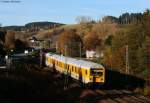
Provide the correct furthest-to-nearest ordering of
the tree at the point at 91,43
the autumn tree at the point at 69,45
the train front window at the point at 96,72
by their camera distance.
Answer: the tree at the point at 91,43 < the autumn tree at the point at 69,45 < the train front window at the point at 96,72

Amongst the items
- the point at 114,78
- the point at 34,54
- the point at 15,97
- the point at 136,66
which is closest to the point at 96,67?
the point at 15,97

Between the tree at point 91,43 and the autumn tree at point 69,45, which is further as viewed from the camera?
the tree at point 91,43

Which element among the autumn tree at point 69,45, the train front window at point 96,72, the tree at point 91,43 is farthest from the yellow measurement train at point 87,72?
the tree at point 91,43

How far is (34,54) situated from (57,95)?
261 ft

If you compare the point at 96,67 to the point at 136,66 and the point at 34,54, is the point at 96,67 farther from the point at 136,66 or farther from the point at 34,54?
the point at 34,54

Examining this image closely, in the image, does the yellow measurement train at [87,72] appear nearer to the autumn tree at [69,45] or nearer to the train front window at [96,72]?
the train front window at [96,72]

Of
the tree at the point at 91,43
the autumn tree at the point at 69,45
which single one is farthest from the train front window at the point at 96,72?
the tree at the point at 91,43

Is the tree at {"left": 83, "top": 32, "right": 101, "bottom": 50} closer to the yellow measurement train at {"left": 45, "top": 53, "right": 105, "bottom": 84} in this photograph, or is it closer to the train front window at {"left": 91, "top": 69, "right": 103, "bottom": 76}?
the yellow measurement train at {"left": 45, "top": 53, "right": 105, "bottom": 84}

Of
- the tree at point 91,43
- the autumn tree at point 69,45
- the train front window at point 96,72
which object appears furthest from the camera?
the tree at point 91,43

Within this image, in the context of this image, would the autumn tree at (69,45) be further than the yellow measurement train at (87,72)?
Yes

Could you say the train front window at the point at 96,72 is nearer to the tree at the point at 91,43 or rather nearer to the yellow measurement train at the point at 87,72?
the yellow measurement train at the point at 87,72

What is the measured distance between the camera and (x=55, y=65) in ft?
227

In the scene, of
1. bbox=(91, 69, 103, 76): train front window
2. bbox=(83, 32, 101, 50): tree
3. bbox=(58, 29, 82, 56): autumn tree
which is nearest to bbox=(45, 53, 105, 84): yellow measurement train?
bbox=(91, 69, 103, 76): train front window

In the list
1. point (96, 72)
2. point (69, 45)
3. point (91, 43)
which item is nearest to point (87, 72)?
point (96, 72)
